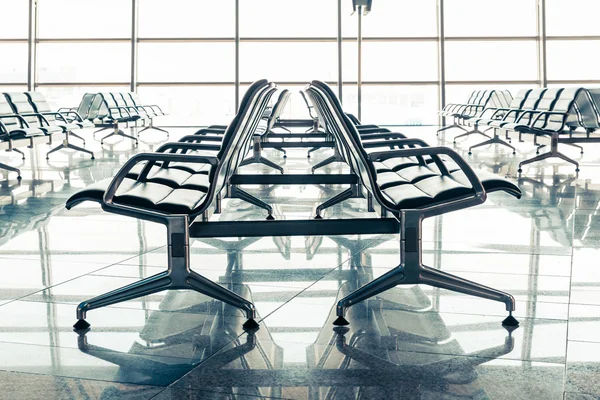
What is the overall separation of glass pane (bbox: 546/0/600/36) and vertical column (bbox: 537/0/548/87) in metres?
0.09

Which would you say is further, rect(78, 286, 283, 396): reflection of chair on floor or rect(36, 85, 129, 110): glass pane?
rect(36, 85, 129, 110): glass pane

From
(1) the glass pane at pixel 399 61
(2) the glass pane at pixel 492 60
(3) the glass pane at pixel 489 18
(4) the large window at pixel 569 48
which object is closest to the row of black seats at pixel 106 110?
(1) the glass pane at pixel 399 61

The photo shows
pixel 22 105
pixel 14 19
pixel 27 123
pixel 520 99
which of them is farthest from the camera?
pixel 14 19

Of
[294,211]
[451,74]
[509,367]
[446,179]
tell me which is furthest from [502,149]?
[509,367]

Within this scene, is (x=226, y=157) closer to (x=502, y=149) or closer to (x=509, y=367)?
(x=509, y=367)

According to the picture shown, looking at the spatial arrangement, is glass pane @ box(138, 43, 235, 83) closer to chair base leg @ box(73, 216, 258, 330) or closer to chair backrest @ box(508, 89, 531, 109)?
chair backrest @ box(508, 89, 531, 109)

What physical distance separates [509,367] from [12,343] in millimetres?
1420

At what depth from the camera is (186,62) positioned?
13078 mm

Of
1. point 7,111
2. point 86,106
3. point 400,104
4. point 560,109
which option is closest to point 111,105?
point 86,106

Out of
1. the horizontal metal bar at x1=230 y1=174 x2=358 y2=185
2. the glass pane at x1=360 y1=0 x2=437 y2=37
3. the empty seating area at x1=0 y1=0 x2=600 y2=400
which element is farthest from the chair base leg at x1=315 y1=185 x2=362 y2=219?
the glass pane at x1=360 y1=0 x2=437 y2=37

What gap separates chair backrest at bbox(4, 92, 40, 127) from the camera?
757 cm

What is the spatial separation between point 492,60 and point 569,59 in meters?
1.36

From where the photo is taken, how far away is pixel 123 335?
2188 millimetres

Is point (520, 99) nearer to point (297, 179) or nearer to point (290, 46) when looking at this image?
point (297, 179)
